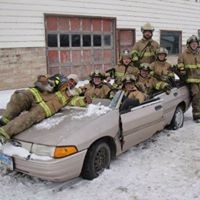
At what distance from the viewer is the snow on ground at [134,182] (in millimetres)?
4051

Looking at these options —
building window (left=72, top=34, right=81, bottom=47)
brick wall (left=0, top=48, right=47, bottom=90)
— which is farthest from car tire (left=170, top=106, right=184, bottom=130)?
building window (left=72, top=34, right=81, bottom=47)

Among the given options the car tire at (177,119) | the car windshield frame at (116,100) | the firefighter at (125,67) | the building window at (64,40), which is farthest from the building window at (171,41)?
the car windshield frame at (116,100)

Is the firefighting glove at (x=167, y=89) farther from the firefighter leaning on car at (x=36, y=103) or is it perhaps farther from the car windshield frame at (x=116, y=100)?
the firefighter leaning on car at (x=36, y=103)

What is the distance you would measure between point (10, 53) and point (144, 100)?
22.7 ft

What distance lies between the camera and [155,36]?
1714cm

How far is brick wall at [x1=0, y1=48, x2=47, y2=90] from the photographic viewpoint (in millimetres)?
11234

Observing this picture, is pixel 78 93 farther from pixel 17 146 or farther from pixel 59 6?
pixel 59 6

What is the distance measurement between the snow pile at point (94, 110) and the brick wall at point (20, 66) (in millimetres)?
7015

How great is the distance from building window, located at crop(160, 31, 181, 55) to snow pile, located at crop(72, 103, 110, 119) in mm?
13481

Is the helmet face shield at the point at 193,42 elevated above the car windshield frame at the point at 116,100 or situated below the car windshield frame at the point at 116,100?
above

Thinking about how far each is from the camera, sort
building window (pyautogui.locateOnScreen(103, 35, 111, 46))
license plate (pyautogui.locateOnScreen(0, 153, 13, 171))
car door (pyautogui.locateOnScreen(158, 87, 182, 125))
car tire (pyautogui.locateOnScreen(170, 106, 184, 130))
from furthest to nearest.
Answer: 1. building window (pyautogui.locateOnScreen(103, 35, 111, 46))
2. car tire (pyautogui.locateOnScreen(170, 106, 184, 130))
3. car door (pyautogui.locateOnScreen(158, 87, 182, 125))
4. license plate (pyautogui.locateOnScreen(0, 153, 13, 171))

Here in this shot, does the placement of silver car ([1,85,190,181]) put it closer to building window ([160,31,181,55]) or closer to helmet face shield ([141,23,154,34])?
helmet face shield ([141,23,154,34])

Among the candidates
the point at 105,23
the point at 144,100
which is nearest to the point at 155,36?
the point at 105,23

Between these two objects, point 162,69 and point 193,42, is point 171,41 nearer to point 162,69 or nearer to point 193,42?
point 193,42
